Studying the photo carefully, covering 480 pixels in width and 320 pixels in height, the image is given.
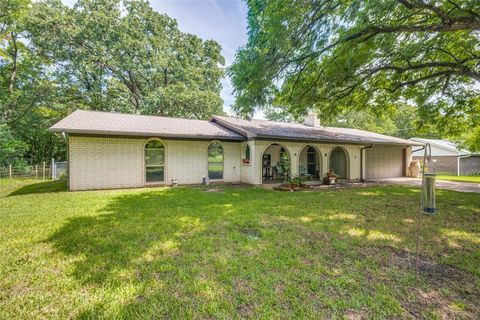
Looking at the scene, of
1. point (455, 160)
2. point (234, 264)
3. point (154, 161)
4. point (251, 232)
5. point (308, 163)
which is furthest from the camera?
point (455, 160)

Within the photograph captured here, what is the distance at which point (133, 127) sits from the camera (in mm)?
10500

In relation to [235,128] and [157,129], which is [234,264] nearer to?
[157,129]

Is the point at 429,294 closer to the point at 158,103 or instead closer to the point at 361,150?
the point at 361,150

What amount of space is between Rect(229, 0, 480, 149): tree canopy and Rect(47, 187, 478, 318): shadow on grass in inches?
169

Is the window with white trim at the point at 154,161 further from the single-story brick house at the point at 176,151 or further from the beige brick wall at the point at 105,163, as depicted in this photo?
the beige brick wall at the point at 105,163

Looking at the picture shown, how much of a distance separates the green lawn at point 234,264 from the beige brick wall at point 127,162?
12.1 feet

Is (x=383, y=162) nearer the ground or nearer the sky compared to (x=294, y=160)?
nearer the ground

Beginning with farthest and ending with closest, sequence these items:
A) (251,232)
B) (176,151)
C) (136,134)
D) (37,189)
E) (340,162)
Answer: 1. (340,162)
2. (176,151)
3. (37,189)
4. (136,134)
5. (251,232)

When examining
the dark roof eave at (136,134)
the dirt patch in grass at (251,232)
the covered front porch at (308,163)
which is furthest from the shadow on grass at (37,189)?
the covered front porch at (308,163)

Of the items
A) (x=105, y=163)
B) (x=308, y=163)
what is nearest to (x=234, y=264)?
(x=105, y=163)

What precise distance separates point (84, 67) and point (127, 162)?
44.3 feet

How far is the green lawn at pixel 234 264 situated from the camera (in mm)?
2480

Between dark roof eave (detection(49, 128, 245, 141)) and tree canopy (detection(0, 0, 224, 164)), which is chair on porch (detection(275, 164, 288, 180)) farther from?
tree canopy (detection(0, 0, 224, 164))

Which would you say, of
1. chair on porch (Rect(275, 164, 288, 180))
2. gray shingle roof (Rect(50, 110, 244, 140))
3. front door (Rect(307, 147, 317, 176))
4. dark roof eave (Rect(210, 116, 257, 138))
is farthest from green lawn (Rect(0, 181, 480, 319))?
front door (Rect(307, 147, 317, 176))
